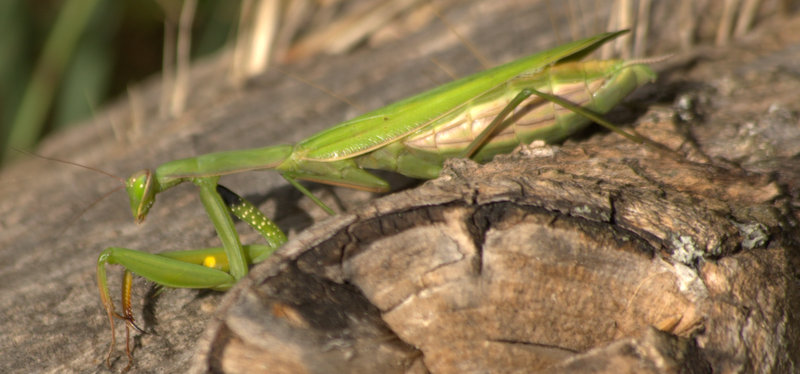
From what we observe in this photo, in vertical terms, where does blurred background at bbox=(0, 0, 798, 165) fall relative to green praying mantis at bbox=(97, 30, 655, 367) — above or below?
above

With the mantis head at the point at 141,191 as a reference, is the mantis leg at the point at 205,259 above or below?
below

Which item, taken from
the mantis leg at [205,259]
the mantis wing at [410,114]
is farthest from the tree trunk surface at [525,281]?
the mantis wing at [410,114]

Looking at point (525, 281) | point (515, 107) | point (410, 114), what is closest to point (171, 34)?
point (410, 114)

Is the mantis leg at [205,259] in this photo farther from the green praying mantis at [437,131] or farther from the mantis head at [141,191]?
the mantis head at [141,191]

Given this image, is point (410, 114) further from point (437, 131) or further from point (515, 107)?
point (515, 107)

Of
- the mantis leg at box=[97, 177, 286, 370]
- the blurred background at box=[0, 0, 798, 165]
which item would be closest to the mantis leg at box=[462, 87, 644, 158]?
the mantis leg at box=[97, 177, 286, 370]

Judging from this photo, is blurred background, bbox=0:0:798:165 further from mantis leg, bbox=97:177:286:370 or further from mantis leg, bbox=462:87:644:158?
mantis leg, bbox=97:177:286:370

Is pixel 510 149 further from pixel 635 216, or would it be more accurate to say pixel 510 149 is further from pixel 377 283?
pixel 377 283

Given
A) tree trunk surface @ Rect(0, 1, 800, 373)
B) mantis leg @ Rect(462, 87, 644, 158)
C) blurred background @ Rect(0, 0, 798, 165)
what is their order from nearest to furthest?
tree trunk surface @ Rect(0, 1, 800, 373)
mantis leg @ Rect(462, 87, 644, 158)
blurred background @ Rect(0, 0, 798, 165)
